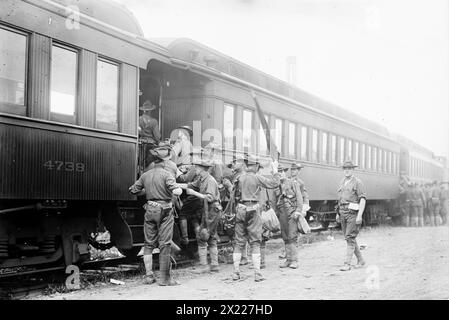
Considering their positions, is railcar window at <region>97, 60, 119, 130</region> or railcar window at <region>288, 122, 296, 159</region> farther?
railcar window at <region>288, 122, 296, 159</region>

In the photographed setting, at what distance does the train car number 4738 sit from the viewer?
6.48 metres

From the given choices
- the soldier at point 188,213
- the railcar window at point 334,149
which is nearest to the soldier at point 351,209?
the soldier at point 188,213

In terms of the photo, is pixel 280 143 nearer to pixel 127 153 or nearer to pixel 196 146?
pixel 196 146

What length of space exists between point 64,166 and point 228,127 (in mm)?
4659

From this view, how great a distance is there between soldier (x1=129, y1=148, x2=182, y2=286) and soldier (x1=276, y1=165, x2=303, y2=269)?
9.02ft

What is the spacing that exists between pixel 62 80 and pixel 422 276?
5.88m

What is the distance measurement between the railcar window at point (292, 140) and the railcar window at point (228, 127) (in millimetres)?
3109

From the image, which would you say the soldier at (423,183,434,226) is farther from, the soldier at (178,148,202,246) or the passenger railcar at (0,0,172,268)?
the passenger railcar at (0,0,172,268)

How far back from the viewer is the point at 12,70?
20.0 feet

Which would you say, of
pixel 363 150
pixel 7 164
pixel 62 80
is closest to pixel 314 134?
pixel 363 150

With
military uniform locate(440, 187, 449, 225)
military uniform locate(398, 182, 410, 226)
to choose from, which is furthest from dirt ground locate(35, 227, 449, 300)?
military uniform locate(440, 187, 449, 225)

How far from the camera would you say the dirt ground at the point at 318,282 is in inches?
257

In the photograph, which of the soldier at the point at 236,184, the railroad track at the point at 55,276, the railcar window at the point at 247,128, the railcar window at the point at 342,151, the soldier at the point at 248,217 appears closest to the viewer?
the railroad track at the point at 55,276

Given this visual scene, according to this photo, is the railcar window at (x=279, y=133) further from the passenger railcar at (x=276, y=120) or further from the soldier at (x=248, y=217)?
the soldier at (x=248, y=217)
